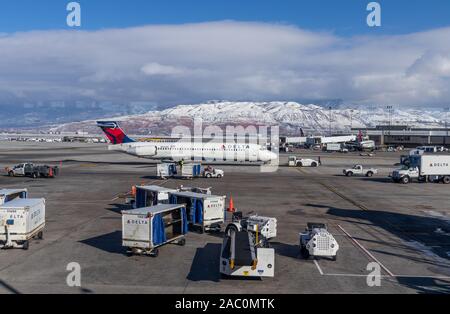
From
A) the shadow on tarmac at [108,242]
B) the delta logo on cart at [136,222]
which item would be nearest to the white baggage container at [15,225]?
the shadow on tarmac at [108,242]

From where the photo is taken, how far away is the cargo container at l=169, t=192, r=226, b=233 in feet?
93.7

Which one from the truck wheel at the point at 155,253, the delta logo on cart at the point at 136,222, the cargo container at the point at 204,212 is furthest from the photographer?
the cargo container at the point at 204,212

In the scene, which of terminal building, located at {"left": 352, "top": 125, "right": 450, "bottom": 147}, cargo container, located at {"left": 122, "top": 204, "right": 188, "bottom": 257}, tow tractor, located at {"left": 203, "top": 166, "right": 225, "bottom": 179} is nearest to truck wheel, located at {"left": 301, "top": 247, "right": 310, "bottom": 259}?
cargo container, located at {"left": 122, "top": 204, "right": 188, "bottom": 257}

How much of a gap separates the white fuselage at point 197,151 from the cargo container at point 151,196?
39018mm

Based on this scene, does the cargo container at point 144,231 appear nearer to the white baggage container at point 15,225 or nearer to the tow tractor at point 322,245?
the white baggage container at point 15,225

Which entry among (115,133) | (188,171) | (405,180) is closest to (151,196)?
(188,171)

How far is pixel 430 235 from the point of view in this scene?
28781 millimetres

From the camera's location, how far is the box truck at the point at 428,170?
57875 millimetres

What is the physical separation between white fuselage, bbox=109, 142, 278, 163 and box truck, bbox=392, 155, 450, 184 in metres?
24.7

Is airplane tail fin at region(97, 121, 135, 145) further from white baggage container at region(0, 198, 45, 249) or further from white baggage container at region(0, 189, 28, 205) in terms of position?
white baggage container at region(0, 198, 45, 249)

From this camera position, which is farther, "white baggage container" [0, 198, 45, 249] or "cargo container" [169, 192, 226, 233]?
"cargo container" [169, 192, 226, 233]

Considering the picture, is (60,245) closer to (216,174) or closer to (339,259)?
(339,259)

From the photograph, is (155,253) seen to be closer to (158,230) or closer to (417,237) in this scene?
(158,230)

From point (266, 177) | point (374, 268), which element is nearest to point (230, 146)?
point (266, 177)
